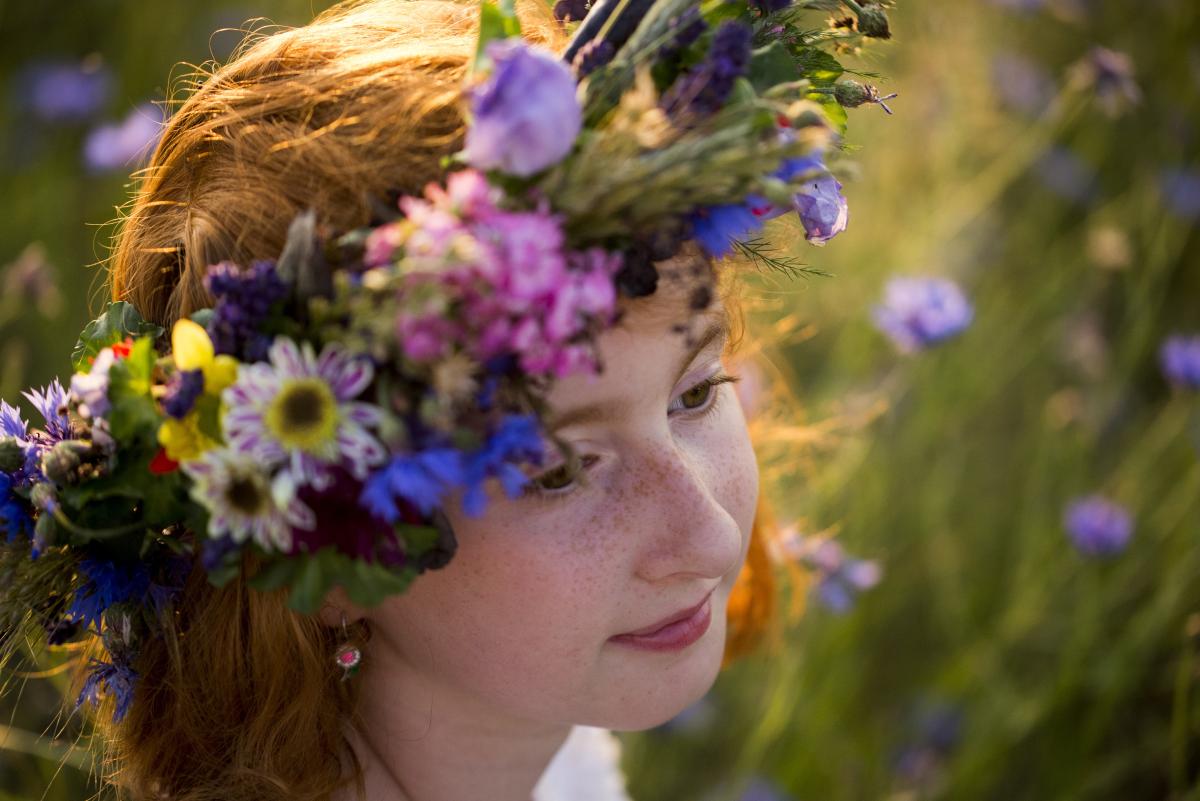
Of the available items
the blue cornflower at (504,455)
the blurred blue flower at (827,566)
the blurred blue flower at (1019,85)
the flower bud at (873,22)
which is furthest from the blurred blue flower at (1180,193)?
the blue cornflower at (504,455)

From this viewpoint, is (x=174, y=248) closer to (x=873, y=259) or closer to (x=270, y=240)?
(x=270, y=240)

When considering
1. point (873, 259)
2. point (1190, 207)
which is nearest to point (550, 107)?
point (873, 259)

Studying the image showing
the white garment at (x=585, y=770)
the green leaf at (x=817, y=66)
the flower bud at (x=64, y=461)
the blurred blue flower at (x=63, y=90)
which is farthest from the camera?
the blurred blue flower at (x=63, y=90)

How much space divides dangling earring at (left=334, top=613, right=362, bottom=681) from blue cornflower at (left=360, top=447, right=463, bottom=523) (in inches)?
10.8

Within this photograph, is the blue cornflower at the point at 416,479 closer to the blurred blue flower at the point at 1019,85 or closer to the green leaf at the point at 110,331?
the green leaf at the point at 110,331

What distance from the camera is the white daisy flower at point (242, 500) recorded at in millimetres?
626

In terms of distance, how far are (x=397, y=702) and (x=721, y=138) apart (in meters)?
0.55

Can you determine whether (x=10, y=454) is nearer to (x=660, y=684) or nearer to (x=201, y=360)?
(x=201, y=360)

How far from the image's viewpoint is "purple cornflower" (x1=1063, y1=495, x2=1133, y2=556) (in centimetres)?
153

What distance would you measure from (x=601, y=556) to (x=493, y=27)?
0.35m

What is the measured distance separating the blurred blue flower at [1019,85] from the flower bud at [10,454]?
206 cm

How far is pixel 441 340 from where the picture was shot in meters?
0.58

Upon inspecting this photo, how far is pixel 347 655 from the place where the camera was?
2.79 feet

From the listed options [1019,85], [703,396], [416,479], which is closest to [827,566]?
[703,396]
